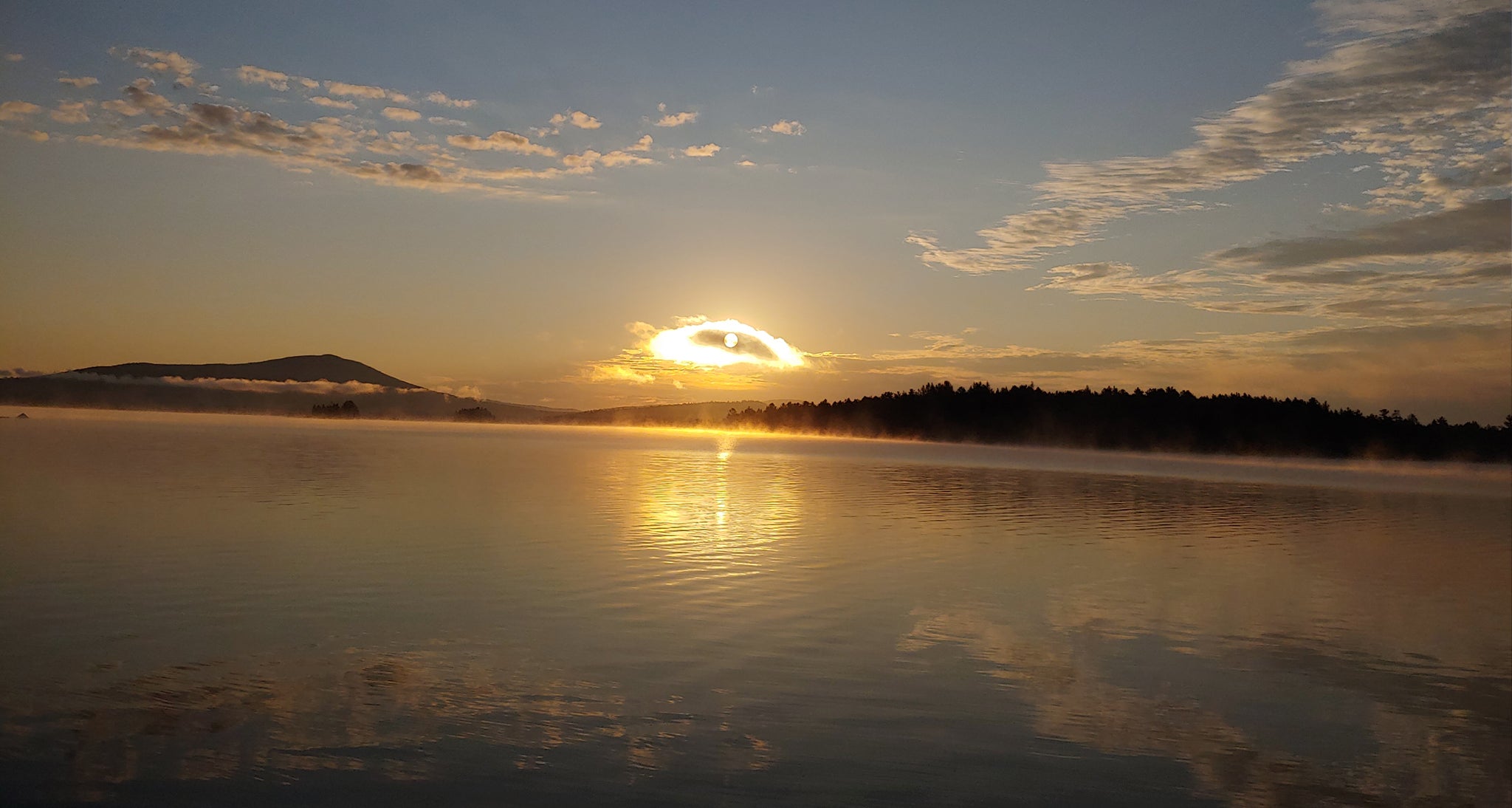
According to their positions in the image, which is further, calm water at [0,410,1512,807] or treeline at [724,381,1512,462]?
treeline at [724,381,1512,462]

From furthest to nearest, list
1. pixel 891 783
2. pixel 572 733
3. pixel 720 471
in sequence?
pixel 720 471 < pixel 572 733 < pixel 891 783

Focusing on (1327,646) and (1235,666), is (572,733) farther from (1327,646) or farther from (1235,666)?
(1327,646)

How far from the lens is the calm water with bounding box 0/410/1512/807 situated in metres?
9.69

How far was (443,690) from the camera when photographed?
1198 cm

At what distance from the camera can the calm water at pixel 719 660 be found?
381 inches

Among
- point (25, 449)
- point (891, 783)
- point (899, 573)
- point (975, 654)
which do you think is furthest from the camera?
point (25, 449)

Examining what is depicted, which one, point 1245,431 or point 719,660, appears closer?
point 719,660

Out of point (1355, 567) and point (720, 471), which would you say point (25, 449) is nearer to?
point (720, 471)

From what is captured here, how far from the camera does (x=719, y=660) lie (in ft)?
45.4

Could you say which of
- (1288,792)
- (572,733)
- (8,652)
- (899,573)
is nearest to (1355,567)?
(899,573)

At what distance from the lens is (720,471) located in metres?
64.5

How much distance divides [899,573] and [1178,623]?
5999 mm

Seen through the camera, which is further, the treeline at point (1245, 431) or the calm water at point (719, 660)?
the treeline at point (1245, 431)

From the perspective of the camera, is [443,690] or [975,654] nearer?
[443,690]
